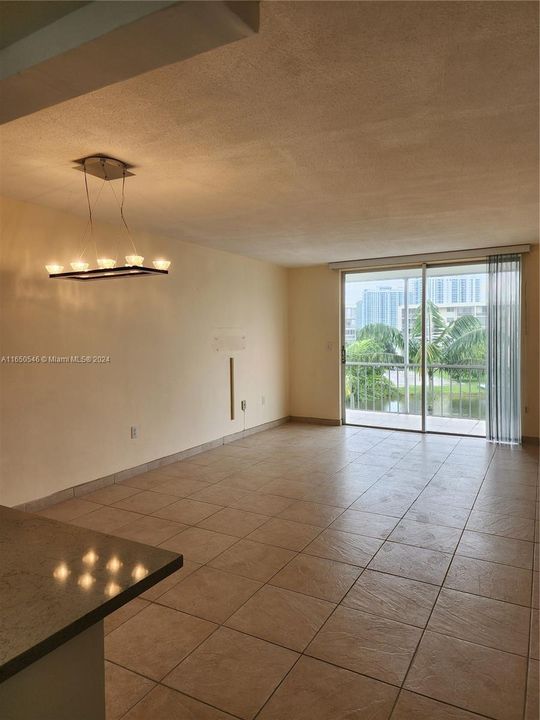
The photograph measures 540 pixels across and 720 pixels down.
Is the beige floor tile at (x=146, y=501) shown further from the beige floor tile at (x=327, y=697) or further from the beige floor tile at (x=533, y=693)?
the beige floor tile at (x=533, y=693)

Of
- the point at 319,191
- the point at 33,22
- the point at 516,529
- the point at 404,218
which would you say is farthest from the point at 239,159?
the point at 516,529

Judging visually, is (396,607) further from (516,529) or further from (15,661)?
(15,661)

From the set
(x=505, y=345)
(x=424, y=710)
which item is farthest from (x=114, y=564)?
(x=505, y=345)

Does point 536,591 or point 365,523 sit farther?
point 365,523

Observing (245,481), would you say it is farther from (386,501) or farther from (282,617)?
(282,617)

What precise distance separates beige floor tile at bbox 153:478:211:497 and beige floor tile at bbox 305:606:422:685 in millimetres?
2100

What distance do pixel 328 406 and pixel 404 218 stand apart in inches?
139

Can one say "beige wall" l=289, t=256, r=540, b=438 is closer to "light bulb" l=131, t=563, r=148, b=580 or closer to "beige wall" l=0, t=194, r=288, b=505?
"beige wall" l=0, t=194, r=288, b=505

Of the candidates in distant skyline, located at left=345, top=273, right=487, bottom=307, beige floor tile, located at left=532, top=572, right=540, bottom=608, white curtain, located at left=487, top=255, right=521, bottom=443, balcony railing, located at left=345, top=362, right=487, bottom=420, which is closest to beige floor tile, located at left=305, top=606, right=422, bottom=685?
beige floor tile, located at left=532, top=572, right=540, bottom=608

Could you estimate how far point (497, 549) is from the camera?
2992 mm

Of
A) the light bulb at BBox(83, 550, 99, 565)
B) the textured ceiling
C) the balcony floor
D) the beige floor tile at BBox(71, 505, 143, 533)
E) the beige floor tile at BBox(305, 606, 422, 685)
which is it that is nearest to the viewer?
Result: the light bulb at BBox(83, 550, 99, 565)

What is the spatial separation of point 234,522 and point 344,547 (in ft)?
2.81

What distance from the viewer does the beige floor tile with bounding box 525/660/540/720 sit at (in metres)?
1.72

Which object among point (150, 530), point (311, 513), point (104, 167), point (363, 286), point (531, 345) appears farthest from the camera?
point (363, 286)
